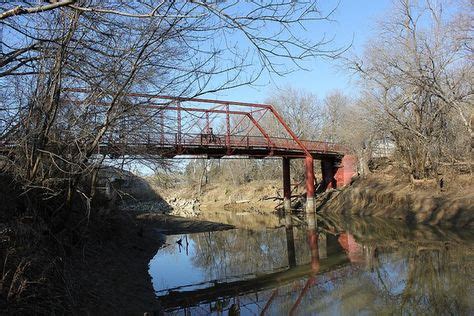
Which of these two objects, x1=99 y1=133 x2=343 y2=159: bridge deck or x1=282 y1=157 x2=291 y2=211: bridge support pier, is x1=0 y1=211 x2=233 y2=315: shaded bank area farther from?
x1=282 y1=157 x2=291 y2=211: bridge support pier

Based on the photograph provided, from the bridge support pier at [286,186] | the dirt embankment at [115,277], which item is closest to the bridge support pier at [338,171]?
the bridge support pier at [286,186]

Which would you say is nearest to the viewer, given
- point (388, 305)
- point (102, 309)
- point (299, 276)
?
point (102, 309)

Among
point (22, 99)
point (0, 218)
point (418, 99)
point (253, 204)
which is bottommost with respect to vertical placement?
point (253, 204)

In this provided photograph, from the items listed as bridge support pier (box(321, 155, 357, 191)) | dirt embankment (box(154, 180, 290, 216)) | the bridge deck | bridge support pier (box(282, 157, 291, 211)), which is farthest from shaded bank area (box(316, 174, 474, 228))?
dirt embankment (box(154, 180, 290, 216))

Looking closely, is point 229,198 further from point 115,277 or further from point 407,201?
point 115,277

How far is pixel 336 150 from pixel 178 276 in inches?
1262

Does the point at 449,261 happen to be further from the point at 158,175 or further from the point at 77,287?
the point at 77,287

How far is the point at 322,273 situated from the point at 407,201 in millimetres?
17108

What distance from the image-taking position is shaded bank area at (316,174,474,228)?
2367 centimetres

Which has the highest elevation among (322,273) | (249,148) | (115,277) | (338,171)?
(249,148)

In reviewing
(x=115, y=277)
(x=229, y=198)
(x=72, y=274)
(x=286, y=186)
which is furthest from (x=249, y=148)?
(x=72, y=274)

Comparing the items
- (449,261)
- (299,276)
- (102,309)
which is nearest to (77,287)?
(102,309)

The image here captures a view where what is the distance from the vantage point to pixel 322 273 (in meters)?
14.0

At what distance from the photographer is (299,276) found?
1372cm
